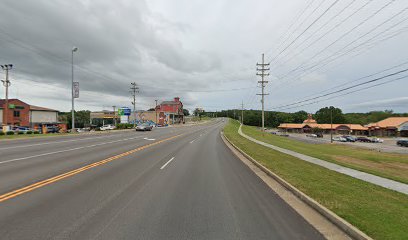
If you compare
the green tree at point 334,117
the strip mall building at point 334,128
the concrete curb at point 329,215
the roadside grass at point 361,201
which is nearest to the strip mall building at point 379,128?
the strip mall building at point 334,128

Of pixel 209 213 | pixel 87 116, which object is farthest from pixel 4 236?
pixel 87 116

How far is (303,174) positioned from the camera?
1091 centimetres

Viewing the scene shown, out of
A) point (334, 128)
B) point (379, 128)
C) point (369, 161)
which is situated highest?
point (379, 128)

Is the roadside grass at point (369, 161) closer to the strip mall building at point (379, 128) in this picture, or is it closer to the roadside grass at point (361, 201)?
the roadside grass at point (361, 201)

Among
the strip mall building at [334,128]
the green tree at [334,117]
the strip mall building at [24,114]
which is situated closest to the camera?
the strip mall building at [24,114]

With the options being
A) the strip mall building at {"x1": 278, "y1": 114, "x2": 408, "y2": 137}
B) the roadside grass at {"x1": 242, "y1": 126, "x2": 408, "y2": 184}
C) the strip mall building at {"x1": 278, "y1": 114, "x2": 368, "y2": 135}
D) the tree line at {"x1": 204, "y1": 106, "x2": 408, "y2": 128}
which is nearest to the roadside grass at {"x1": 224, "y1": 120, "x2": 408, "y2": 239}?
the roadside grass at {"x1": 242, "y1": 126, "x2": 408, "y2": 184}

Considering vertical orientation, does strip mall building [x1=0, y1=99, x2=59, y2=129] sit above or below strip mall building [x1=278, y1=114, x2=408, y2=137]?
above

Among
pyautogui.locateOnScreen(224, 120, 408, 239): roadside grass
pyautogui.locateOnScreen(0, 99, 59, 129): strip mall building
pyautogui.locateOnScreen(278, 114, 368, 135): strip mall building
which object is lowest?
pyautogui.locateOnScreen(278, 114, 368, 135): strip mall building

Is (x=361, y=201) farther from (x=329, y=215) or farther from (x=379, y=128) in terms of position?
(x=379, y=128)

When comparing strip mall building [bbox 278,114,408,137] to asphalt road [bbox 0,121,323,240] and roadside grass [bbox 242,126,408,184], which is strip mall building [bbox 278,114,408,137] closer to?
roadside grass [bbox 242,126,408,184]

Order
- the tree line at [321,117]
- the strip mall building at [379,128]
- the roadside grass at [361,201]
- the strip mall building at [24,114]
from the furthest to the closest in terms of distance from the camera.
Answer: the tree line at [321,117]
the strip mall building at [379,128]
the strip mall building at [24,114]
the roadside grass at [361,201]

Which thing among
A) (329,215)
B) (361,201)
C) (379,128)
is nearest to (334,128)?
(379,128)

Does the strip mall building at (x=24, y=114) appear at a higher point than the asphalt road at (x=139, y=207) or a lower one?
higher

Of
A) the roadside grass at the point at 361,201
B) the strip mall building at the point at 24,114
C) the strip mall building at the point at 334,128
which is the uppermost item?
the strip mall building at the point at 24,114
